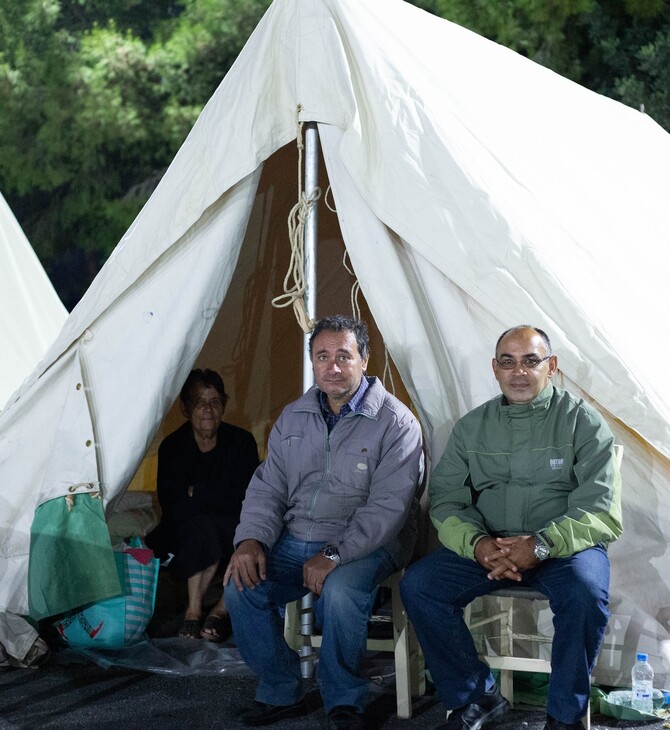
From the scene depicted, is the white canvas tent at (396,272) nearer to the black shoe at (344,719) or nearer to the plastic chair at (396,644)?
the plastic chair at (396,644)

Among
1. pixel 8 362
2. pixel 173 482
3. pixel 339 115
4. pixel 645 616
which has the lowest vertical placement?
pixel 645 616

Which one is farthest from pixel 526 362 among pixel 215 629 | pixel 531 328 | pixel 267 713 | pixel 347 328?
pixel 215 629

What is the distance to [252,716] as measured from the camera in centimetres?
307

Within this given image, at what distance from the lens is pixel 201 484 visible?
4.21 m

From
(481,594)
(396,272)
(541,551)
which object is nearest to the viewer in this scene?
(541,551)

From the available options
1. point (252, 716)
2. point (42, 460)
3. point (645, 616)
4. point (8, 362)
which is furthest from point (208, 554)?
point (8, 362)

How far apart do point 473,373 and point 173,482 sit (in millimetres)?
1443

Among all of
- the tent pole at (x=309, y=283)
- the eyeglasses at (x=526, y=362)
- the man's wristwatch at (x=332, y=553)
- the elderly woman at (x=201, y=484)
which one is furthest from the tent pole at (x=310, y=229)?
the elderly woman at (x=201, y=484)

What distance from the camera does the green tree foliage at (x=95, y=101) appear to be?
12.4 metres

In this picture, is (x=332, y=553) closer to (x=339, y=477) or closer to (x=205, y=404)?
(x=339, y=477)

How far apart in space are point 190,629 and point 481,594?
4.37 ft

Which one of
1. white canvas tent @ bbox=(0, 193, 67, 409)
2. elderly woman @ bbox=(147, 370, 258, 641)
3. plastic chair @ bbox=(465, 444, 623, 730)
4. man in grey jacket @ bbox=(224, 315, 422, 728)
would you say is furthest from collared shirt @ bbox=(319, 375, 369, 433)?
white canvas tent @ bbox=(0, 193, 67, 409)

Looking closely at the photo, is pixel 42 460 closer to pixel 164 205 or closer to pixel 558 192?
pixel 164 205

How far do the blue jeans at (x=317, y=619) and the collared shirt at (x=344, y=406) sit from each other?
0.37 metres
